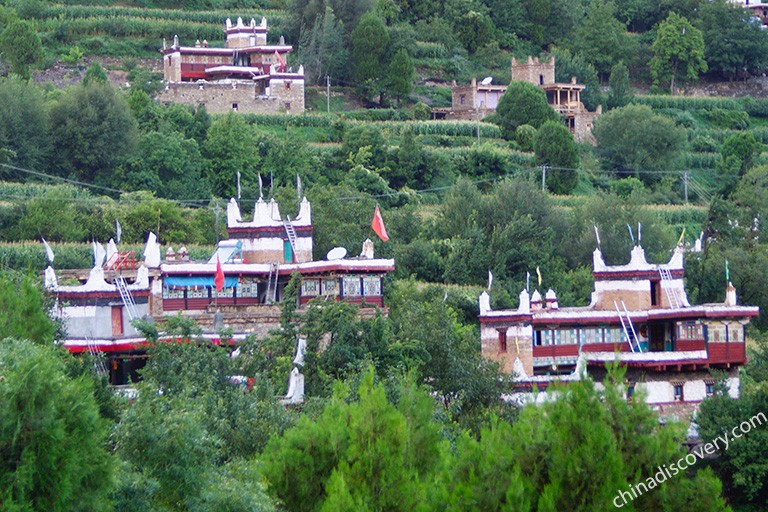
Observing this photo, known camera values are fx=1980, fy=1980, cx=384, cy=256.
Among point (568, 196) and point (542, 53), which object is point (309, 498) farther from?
point (542, 53)

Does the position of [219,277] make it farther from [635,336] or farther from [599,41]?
[599,41]

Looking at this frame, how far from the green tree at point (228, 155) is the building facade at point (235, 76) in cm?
509

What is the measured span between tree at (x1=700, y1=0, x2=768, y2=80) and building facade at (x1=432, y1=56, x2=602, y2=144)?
39.4ft

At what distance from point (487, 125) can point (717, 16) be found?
807 inches

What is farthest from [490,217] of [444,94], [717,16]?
[717,16]

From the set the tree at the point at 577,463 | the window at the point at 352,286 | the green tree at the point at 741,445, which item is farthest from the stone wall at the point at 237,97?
the tree at the point at 577,463

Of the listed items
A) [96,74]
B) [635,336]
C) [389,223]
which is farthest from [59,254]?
[96,74]

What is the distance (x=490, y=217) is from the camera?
58062 millimetres

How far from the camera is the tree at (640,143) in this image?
73.9 metres

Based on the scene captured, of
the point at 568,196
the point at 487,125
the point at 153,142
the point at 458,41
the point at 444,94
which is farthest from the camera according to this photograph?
the point at 458,41

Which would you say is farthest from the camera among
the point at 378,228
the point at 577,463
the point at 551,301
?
the point at 378,228

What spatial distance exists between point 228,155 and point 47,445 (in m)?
42.1

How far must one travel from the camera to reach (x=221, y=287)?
4294 cm

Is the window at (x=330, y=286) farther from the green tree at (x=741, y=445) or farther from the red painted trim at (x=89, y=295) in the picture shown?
the green tree at (x=741, y=445)
